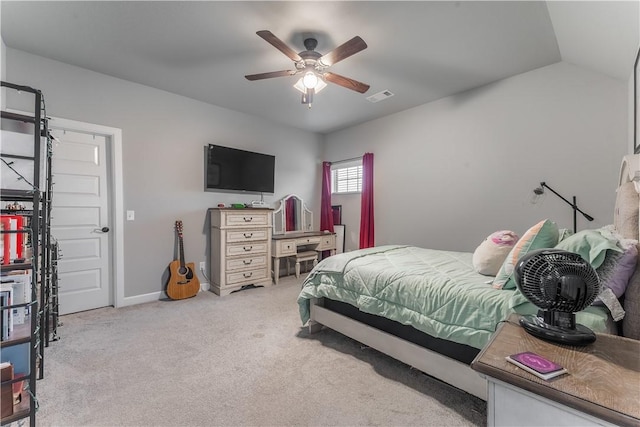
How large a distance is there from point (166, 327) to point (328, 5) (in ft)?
9.87

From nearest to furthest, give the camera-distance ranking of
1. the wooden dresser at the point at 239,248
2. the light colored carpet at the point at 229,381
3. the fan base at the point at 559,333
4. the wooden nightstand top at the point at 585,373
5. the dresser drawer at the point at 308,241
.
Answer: the wooden nightstand top at the point at 585,373 → the fan base at the point at 559,333 → the light colored carpet at the point at 229,381 → the wooden dresser at the point at 239,248 → the dresser drawer at the point at 308,241

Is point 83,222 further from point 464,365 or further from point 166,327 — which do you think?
point 464,365

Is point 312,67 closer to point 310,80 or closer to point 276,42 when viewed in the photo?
point 310,80

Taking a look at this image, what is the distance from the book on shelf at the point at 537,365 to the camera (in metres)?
0.65

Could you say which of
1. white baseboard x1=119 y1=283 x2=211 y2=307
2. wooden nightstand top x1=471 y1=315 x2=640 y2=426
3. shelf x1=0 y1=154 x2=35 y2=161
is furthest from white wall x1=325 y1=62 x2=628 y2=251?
shelf x1=0 y1=154 x2=35 y2=161

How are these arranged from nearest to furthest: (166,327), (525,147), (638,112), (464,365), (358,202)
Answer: (464,365)
(638,112)
(166,327)
(525,147)
(358,202)

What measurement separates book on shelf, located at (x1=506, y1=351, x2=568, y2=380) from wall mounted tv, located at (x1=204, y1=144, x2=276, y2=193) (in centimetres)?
374

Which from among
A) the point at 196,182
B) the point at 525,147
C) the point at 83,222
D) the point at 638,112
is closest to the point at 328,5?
the point at 638,112

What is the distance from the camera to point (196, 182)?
3701mm

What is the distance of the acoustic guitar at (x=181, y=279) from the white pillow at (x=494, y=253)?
3141mm

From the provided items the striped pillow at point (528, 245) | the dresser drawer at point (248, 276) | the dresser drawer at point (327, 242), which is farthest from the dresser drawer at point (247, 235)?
the striped pillow at point (528, 245)

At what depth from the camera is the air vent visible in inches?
133

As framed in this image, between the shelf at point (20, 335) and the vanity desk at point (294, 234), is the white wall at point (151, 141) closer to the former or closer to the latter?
the vanity desk at point (294, 234)

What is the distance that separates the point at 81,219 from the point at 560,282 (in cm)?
390
